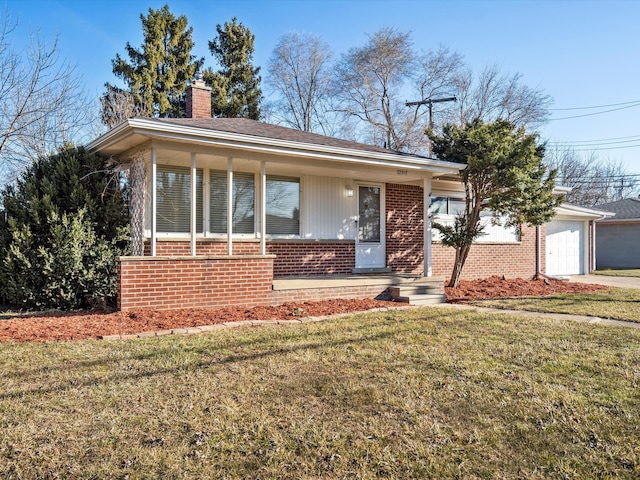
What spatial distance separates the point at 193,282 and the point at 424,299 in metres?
4.46

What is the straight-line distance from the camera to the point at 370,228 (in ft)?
35.6

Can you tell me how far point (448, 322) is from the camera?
22.1 ft

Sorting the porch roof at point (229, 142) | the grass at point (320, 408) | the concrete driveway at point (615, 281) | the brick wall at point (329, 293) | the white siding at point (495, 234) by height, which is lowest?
the grass at point (320, 408)

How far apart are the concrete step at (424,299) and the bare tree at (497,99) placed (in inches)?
844

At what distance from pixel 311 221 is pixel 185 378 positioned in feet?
20.5

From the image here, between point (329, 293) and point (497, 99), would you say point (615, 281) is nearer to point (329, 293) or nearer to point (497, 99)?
point (329, 293)

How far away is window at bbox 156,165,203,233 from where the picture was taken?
841 centimetres

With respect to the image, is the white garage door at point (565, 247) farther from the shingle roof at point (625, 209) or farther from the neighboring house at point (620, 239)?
the shingle roof at point (625, 209)

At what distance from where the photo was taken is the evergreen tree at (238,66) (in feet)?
85.3

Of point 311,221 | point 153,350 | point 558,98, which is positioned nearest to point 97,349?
point 153,350

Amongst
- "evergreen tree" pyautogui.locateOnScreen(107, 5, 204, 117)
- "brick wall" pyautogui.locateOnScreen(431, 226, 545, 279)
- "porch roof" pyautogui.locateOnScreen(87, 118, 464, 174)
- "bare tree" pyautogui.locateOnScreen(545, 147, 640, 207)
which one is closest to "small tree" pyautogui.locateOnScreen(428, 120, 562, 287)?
"porch roof" pyautogui.locateOnScreen(87, 118, 464, 174)

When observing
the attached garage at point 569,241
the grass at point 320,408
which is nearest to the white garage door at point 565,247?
the attached garage at point 569,241

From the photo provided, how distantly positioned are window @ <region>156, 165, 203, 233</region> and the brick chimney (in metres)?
2.70

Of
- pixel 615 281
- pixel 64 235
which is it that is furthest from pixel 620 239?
pixel 64 235
